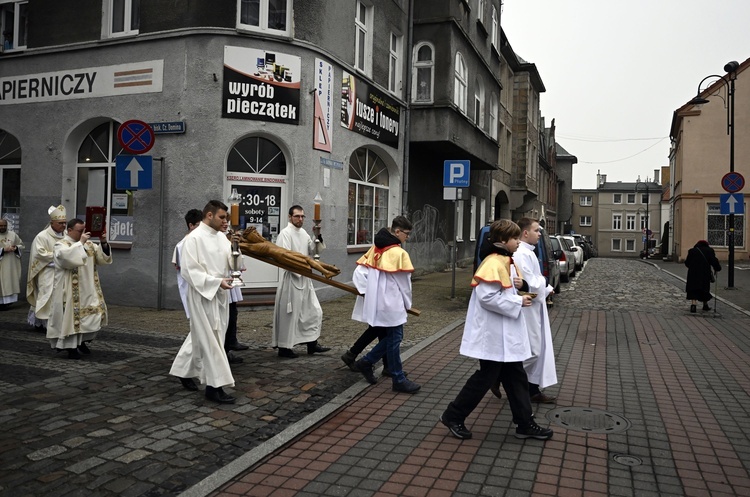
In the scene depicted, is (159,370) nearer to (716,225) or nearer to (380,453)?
(380,453)

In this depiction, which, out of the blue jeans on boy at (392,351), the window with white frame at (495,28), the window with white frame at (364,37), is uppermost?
the window with white frame at (495,28)

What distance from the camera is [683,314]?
13.2m

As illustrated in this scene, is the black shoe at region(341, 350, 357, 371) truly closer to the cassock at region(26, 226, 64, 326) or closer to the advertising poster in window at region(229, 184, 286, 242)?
the cassock at region(26, 226, 64, 326)

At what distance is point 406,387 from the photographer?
6340 mm

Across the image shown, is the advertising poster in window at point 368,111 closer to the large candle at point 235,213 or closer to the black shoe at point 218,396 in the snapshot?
the large candle at point 235,213

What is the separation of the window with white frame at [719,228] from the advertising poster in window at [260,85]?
2858 cm

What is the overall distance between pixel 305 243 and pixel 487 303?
13.1 feet

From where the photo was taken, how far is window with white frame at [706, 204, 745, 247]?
1316 inches

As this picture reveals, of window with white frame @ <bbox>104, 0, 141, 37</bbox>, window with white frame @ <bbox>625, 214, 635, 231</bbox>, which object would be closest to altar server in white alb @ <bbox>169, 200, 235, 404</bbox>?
window with white frame @ <bbox>104, 0, 141, 37</bbox>

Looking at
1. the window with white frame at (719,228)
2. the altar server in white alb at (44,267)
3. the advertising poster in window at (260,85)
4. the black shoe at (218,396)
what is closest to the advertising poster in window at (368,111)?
the advertising poster in window at (260,85)

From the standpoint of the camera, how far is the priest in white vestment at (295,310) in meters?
7.84

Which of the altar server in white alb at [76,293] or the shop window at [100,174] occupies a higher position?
the shop window at [100,174]

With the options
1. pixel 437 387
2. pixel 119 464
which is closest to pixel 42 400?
pixel 119 464

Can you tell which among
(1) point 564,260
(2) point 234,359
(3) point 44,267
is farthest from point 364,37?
(2) point 234,359
